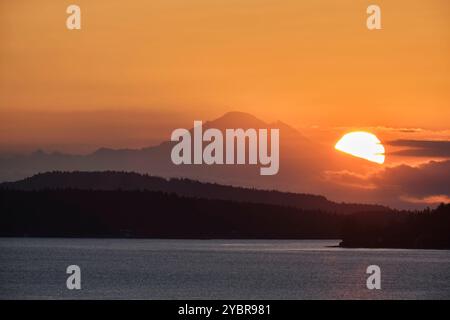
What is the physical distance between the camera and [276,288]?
257ft

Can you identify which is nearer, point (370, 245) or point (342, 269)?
point (342, 269)

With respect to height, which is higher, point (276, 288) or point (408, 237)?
point (408, 237)

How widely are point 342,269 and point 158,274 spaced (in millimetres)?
24205
